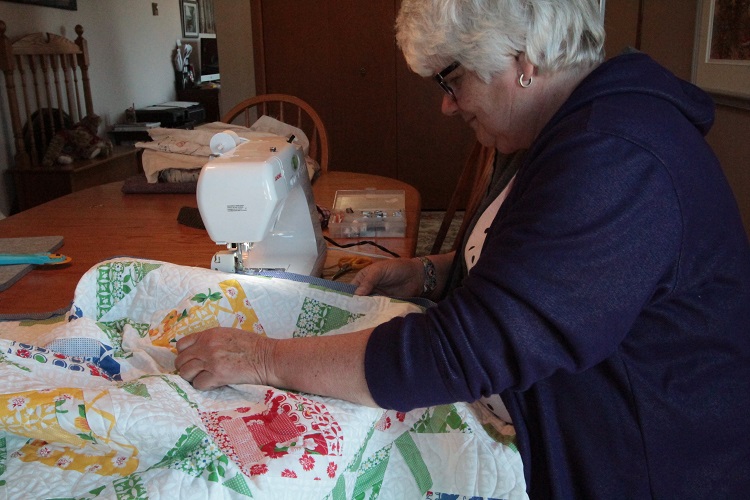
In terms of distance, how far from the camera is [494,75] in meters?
1.04

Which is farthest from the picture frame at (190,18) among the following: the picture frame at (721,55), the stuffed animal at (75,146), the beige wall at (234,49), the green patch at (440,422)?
the green patch at (440,422)

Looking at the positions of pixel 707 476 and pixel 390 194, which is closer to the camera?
pixel 707 476

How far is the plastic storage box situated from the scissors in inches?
9.2

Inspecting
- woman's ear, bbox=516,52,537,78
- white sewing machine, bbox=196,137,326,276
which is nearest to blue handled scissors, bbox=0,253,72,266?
white sewing machine, bbox=196,137,326,276

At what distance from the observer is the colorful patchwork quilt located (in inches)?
28.9

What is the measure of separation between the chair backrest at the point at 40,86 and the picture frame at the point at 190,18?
246 cm

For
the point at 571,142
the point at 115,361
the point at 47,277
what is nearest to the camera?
the point at 571,142

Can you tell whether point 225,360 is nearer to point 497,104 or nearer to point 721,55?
point 497,104

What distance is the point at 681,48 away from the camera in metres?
3.07

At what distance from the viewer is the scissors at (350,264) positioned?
1490mm

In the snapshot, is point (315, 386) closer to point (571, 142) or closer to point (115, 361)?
point (115, 361)

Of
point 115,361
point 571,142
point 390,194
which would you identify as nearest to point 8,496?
point 115,361

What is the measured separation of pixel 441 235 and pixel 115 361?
136 centimetres

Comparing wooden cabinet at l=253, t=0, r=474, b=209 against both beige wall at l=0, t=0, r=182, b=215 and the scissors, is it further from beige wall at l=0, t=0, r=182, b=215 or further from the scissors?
the scissors
